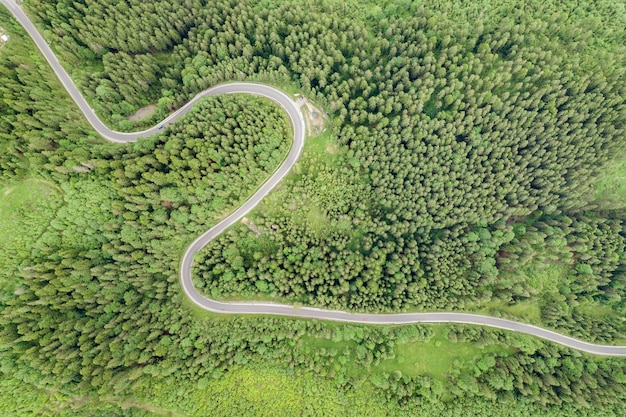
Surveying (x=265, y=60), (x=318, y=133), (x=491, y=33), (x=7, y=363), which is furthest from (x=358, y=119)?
(x=7, y=363)

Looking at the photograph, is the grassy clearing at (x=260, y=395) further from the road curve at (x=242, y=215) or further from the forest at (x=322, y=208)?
the road curve at (x=242, y=215)

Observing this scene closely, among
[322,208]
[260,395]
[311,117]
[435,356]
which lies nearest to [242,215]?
[322,208]

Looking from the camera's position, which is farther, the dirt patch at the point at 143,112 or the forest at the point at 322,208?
the dirt patch at the point at 143,112

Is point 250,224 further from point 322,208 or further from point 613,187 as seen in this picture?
point 613,187

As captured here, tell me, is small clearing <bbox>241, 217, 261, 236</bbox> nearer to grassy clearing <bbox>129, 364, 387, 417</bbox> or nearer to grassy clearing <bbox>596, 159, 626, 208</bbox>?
Answer: grassy clearing <bbox>129, 364, 387, 417</bbox>

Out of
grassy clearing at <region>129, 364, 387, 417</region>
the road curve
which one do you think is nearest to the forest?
grassy clearing at <region>129, 364, 387, 417</region>

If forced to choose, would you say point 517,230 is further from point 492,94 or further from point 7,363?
point 7,363

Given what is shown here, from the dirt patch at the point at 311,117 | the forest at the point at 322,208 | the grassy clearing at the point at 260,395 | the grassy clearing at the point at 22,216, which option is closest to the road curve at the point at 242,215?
the dirt patch at the point at 311,117
